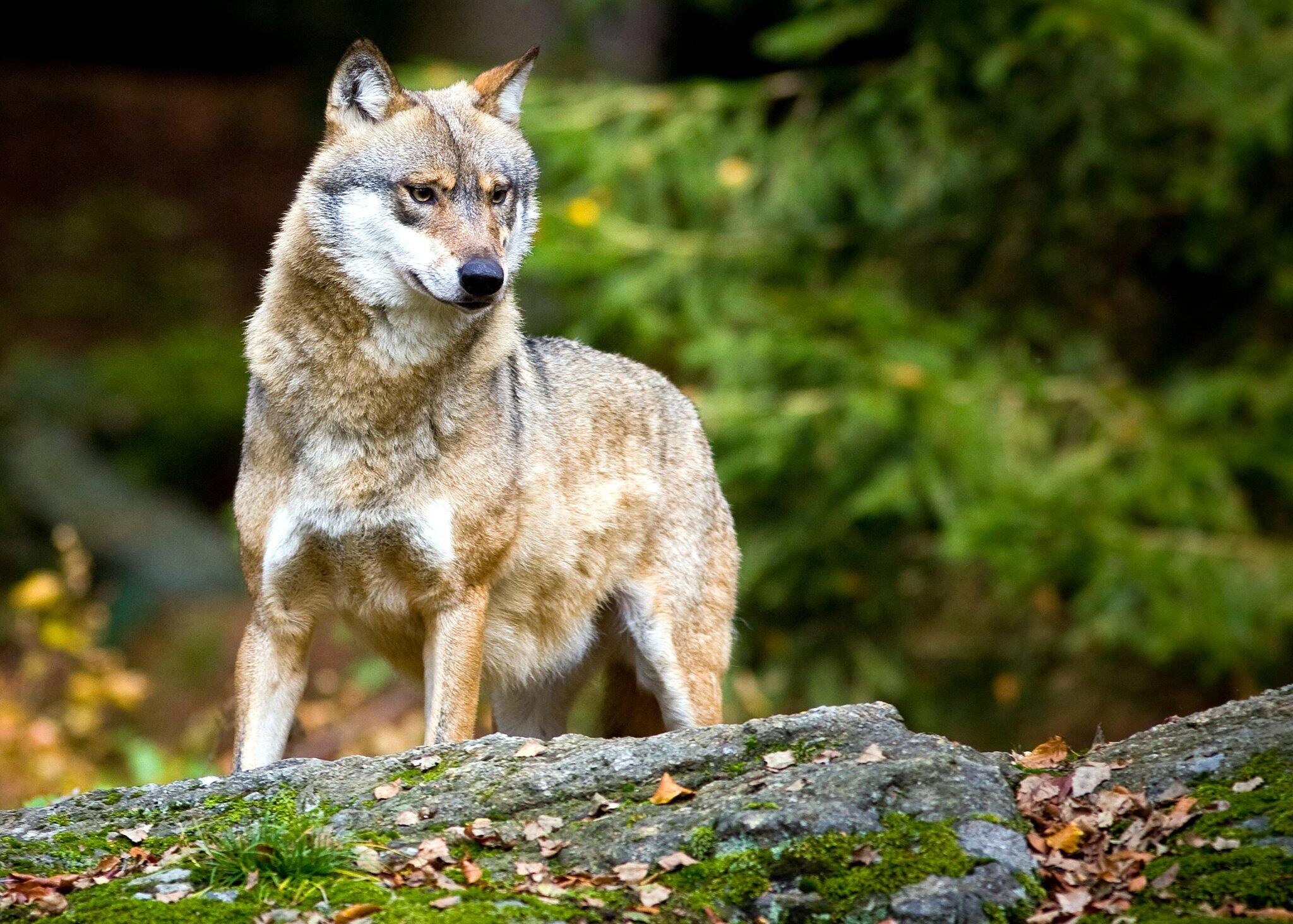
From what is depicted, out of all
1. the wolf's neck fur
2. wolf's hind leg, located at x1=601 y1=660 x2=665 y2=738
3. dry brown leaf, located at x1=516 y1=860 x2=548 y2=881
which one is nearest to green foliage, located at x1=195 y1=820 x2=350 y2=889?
dry brown leaf, located at x1=516 y1=860 x2=548 y2=881

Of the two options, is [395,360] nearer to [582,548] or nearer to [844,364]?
[582,548]

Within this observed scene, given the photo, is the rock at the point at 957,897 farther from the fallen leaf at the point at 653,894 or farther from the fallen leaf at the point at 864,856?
the fallen leaf at the point at 653,894

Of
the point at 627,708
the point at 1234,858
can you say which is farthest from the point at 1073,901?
the point at 627,708

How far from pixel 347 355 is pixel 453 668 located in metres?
1.22

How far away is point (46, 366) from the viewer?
1492cm

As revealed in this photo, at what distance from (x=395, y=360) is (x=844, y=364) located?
404cm

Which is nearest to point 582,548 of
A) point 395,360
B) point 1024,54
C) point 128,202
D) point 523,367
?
point 523,367

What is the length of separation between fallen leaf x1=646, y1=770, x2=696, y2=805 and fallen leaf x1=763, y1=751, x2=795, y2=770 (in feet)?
0.79

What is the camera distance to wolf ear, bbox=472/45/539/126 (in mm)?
5672

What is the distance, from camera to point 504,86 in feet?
18.7

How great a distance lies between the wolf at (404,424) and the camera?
16.6 feet

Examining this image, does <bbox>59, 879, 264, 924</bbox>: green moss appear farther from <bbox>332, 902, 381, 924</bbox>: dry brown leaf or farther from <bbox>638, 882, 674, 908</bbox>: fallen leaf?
<bbox>638, 882, 674, 908</bbox>: fallen leaf

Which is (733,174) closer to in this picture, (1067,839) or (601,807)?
(601,807)

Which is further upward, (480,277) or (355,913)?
(480,277)
